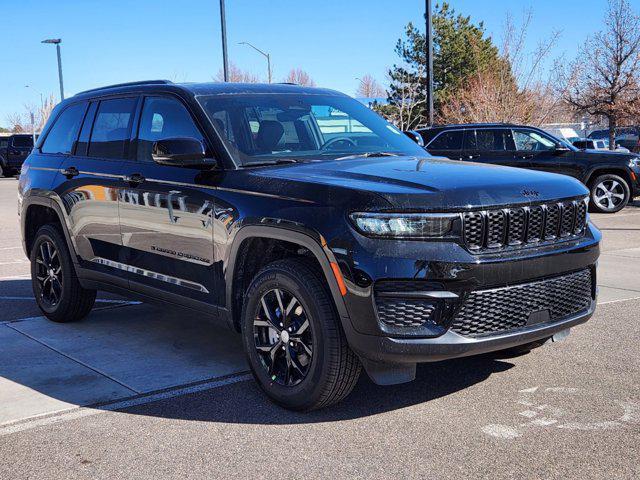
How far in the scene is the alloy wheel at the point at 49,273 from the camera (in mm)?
6582

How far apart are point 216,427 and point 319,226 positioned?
1182 mm

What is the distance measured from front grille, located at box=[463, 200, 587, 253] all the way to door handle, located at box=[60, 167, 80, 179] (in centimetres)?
347

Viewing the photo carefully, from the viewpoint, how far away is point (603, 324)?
609 cm

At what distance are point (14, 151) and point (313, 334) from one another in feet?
125

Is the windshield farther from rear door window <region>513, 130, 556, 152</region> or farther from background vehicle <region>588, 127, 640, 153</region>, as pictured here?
background vehicle <region>588, 127, 640, 153</region>

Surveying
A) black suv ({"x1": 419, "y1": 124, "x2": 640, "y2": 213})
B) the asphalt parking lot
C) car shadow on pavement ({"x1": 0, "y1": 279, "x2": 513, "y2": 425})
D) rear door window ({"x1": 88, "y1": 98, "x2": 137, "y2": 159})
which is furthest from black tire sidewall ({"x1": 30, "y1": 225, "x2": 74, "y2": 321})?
black suv ({"x1": 419, "y1": 124, "x2": 640, "y2": 213})

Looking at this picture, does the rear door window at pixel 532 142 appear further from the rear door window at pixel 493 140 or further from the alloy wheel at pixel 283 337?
the alloy wheel at pixel 283 337

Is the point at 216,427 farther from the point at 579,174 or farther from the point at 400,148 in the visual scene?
the point at 579,174

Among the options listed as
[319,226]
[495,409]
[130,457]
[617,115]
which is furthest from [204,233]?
[617,115]

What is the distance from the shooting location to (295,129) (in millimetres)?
5285

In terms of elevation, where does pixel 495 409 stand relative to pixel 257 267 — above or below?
below

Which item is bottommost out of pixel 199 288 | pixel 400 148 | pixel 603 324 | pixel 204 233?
pixel 603 324

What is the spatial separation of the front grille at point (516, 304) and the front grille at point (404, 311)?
0.51 ft

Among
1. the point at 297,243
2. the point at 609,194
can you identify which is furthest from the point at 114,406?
the point at 609,194
